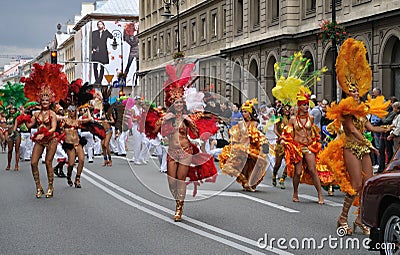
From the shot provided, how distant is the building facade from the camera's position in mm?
14277

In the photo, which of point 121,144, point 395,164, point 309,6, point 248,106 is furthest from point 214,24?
point 395,164

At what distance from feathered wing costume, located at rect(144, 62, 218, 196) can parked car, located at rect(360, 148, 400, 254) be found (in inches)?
164

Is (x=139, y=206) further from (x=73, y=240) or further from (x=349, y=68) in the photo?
(x=349, y=68)

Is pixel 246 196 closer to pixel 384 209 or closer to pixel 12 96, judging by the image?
pixel 384 209

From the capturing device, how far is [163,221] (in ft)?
36.7

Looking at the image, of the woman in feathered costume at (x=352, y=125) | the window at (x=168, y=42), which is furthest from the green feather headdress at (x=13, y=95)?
the window at (x=168, y=42)

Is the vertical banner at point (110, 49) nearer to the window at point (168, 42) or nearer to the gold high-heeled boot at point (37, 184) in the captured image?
the window at point (168, 42)

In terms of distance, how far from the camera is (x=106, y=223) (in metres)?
11.0

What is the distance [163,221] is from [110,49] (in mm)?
89196

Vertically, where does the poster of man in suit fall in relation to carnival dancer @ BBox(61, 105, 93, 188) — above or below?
above

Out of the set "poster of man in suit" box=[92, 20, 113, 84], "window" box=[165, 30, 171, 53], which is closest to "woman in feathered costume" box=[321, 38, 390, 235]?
"window" box=[165, 30, 171, 53]

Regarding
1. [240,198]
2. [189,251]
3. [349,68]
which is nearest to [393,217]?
[189,251]

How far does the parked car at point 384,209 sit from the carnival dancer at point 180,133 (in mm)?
4074

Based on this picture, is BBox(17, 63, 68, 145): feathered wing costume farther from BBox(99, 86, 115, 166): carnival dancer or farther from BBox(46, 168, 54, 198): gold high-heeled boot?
BBox(99, 86, 115, 166): carnival dancer
